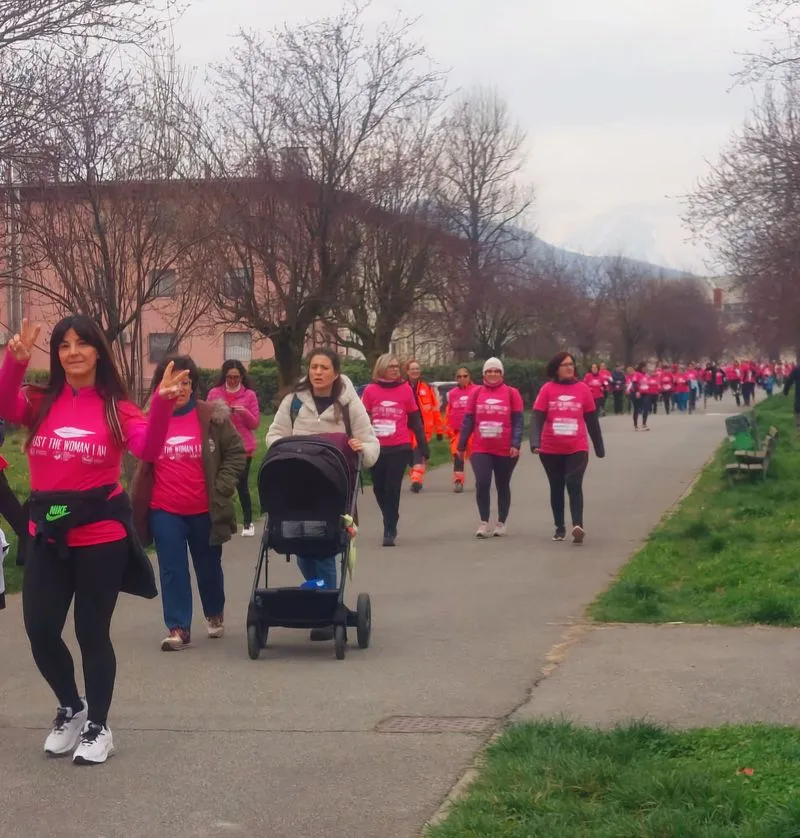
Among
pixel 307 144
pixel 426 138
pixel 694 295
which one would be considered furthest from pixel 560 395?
pixel 694 295

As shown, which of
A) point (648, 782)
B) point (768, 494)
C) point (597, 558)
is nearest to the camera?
point (648, 782)

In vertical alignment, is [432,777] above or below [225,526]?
below

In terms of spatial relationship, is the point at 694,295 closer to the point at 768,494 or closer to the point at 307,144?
the point at 307,144

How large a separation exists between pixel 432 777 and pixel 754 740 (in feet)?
4.47

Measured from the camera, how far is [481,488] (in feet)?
45.7

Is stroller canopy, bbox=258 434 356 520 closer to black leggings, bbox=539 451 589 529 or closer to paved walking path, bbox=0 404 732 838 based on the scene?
paved walking path, bbox=0 404 732 838

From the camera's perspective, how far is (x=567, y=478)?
13.4 meters

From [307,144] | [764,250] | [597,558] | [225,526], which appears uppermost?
[307,144]

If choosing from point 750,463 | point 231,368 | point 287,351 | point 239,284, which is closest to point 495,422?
point 231,368

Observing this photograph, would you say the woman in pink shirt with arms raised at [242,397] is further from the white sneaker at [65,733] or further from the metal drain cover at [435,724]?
the white sneaker at [65,733]

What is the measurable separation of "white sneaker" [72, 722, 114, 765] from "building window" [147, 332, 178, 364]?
1065 centimetres

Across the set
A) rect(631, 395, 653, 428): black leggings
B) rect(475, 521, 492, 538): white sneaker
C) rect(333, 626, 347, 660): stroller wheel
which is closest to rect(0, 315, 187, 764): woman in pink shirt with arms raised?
rect(333, 626, 347, 660): stroller wheel

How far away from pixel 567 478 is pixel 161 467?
5.80 metres

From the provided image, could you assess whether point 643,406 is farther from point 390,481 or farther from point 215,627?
point 215,627
